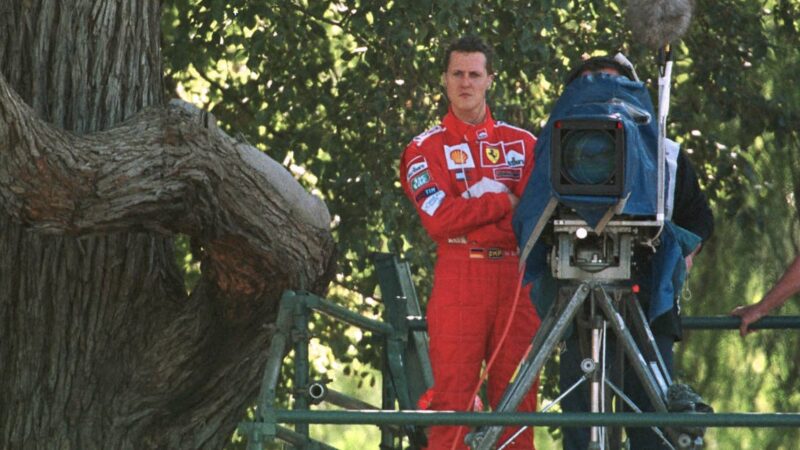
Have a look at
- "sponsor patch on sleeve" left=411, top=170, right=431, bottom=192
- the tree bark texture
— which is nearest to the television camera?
"sponsor patch on sleeve" left=411, top=170, right=431, bottom=192

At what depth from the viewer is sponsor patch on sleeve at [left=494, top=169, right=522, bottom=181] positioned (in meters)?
6.56

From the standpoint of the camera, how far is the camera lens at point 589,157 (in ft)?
17.5

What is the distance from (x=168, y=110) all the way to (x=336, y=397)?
58.9 inches

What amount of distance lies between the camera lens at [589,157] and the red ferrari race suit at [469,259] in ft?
3.21

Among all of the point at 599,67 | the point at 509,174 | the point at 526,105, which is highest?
the point at 526,105

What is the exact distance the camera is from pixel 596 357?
219 inches

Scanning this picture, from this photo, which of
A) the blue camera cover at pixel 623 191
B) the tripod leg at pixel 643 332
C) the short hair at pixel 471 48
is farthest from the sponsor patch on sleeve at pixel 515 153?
the tripod leg at pixel 643 332

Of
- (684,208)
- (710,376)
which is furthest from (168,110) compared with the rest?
(710,376)

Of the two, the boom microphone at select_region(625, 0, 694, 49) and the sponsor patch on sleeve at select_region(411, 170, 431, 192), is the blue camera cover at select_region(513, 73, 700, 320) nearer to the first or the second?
the boom microphone at select_region(625, 0, 694, 49)

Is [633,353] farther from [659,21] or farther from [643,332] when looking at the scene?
[659,21]

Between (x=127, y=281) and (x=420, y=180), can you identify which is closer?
(x=420, y=180)

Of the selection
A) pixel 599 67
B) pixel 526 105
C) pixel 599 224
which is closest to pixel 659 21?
pixel 599 67

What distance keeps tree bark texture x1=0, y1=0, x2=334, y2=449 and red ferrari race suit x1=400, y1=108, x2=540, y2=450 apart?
37.0 inches

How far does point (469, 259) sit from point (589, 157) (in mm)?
1224
